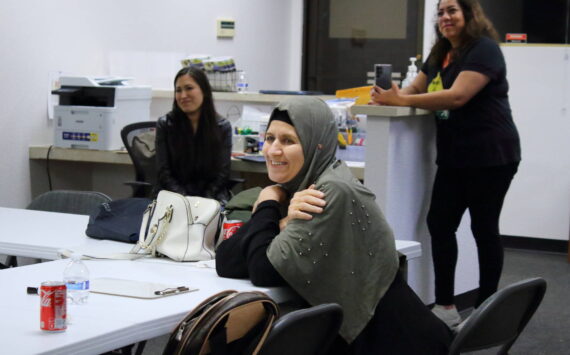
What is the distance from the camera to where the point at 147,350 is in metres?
3.70

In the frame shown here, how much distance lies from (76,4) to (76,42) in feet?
0.76

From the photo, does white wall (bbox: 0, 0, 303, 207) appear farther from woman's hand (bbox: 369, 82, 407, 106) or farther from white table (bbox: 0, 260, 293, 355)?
white table (bbox: 0, 260, 293, 355)

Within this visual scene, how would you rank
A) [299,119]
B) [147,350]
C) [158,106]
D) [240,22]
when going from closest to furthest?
[299,119], [147,350], [158,106], [240,22]

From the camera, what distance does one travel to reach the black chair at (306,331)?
6.13 feet

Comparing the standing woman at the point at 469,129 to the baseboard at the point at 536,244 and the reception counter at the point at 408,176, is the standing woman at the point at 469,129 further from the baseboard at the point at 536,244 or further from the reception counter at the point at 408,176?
the baseboard at the point at 536,244

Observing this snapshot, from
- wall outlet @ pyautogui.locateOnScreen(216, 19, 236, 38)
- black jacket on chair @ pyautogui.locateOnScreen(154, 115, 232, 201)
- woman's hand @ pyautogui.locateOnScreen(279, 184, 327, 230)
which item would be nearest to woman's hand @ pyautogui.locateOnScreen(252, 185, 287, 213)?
woman's hand @ pyautogui.locateOnScreen(279, 184, 327, 230)

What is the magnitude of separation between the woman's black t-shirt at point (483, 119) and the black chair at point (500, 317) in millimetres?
1603

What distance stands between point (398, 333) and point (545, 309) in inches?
105

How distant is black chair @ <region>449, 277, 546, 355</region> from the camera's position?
204cm

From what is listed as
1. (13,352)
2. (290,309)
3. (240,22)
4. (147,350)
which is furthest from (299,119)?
(240,22)

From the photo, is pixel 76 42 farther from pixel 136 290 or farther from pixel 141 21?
pixel 136 290

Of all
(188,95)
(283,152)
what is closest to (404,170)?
(188,95)

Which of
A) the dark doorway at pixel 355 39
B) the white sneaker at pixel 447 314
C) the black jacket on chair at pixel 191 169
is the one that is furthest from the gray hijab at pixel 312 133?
the dark doorway at pixel 355 39

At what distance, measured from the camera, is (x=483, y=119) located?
378 centimetres
